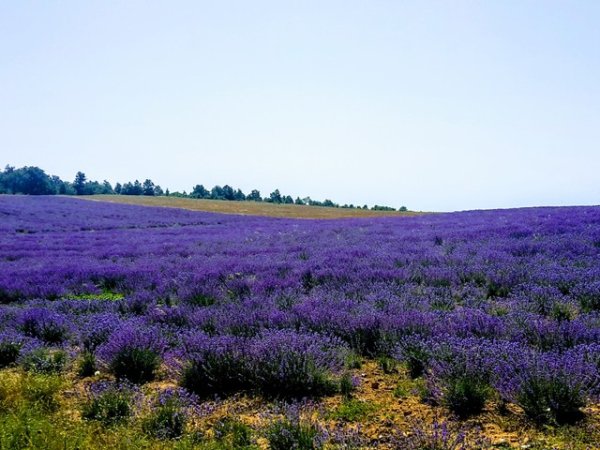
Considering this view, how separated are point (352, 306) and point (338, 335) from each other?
666mm

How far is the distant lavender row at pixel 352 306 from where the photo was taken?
369 cm

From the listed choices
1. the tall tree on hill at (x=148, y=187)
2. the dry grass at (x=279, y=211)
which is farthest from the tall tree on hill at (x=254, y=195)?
the dry grass at (x=279, y=211)

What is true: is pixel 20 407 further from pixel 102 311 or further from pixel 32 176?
pixel 32 176

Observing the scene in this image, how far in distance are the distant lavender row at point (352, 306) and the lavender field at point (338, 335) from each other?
0.07 ft

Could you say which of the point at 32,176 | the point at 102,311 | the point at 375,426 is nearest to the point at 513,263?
the point at 375,426

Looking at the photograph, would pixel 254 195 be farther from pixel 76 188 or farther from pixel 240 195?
pixel 76 188

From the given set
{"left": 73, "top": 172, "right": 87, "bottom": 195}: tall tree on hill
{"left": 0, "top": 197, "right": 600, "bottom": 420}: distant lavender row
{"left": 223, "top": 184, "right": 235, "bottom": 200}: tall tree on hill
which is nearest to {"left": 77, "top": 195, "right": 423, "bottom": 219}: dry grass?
{"left": 0, "top": 197, "right": 600, "bottom": 420}: distant lavender row

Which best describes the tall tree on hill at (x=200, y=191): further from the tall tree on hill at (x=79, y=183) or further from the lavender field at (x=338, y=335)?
the lavender field at (x=338, y=335)

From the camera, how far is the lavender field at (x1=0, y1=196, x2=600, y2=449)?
3.04 m

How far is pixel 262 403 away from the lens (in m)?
3.44

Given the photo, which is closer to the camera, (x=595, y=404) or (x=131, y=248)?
(x=595, y=404)

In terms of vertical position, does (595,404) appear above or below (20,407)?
above

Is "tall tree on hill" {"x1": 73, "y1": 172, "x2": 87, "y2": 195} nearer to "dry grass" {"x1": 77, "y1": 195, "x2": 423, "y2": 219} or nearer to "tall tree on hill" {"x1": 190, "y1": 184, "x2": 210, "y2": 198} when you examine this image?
"tall tree on hill" {"x1": 190, "y1": 184, "x2": 210, "y2": 198}

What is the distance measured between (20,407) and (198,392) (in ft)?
4.11
